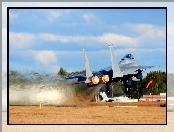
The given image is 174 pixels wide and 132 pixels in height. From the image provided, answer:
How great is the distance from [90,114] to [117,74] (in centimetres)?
78

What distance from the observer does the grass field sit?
13906mm

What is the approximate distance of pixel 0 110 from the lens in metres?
13.6

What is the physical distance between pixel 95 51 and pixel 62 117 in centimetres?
119

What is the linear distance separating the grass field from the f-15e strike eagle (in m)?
0.31

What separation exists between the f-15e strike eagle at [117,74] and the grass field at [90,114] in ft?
1.03

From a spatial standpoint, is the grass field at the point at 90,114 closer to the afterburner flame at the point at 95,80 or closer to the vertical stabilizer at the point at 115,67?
the afterburner flame at the point at 95,80

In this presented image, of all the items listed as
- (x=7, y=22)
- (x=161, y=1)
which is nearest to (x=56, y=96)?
(x=7, y=22)

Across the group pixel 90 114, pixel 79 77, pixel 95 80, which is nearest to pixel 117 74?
pixel 95 80

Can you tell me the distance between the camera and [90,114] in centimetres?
1399

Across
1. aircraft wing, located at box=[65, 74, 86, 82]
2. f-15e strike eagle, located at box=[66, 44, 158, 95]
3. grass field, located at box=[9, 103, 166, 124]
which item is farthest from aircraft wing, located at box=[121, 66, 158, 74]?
aircraft wing, located at box=[65, 74, 86, 82]

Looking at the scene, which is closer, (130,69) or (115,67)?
(115,67)

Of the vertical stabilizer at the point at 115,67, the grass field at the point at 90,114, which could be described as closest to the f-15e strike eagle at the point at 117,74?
the vertical stabilizer at the point at 115,67

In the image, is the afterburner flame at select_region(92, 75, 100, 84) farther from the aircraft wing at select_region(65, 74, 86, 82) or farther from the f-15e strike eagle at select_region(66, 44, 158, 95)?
the aircraft wing at select_region(65, 74, 86, 82)

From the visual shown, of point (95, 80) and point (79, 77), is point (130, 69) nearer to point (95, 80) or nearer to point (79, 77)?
point (95, 80)
